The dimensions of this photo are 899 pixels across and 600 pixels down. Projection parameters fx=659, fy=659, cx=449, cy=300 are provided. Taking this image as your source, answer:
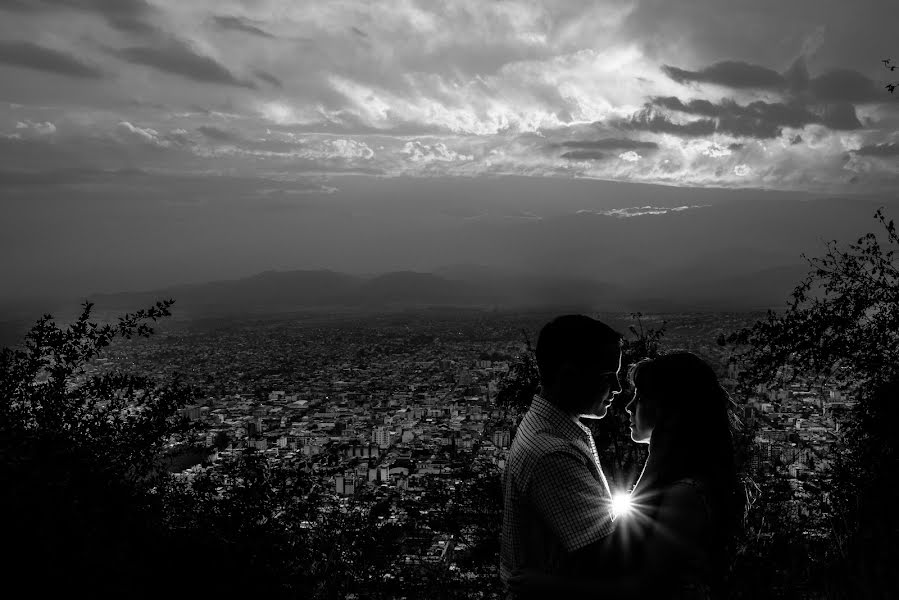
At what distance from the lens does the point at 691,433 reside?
2.69 m

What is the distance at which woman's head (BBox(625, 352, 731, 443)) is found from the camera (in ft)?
8.95

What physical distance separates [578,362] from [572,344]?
0.27 feet

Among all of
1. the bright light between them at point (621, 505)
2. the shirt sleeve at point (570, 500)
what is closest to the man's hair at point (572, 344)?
the shirt sleeve at point (570, 500)

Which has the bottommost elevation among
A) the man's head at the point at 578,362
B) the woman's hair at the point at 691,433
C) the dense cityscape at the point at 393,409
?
the dense cityscape at the point at 393,409

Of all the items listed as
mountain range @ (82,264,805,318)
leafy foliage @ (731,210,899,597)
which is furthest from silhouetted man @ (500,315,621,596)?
mountain range @ (82,264,805,318)

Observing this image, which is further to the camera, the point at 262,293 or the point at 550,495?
the point at 262,293

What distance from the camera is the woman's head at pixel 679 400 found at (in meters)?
2.73

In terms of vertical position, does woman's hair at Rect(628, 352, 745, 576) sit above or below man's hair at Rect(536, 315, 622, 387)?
below

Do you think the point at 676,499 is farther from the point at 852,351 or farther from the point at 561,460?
the point at 852,351

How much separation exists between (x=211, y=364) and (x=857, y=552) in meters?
50.5

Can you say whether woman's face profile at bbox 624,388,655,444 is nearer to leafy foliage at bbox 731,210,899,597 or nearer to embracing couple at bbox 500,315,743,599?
embracing couple at bbox 500,315,743,599

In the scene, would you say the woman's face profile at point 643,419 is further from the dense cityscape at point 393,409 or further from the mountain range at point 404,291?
the mountain range at point 404,291

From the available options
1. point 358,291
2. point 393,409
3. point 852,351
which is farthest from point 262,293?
point 852,351

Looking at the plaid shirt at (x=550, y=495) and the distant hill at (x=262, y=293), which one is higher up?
the plaid shirt at (x=550, y=495)
